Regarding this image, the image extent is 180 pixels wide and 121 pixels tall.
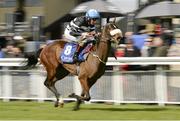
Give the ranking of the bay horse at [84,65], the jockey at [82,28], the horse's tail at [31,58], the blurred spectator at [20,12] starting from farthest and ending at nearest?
the blurred spectator at [20,12], the horse's tail at [31,58], the jockey at [82,28], the bay horse at [84,65]

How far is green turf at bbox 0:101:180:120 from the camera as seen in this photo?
1204 cm

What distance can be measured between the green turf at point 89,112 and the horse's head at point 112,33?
1.39 metres

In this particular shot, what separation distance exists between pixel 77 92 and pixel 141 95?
155cm

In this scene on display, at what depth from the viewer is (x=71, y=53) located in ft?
45.2

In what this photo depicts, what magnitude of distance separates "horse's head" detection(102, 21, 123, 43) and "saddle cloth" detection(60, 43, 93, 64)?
543mm

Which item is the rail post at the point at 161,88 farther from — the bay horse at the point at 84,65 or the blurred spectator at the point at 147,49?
the bay horse at the point at 84,65

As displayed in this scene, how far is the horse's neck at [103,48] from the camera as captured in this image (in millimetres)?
13172

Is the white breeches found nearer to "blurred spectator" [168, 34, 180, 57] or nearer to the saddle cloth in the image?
the saddle cloth

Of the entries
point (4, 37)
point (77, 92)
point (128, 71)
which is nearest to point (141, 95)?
point (128, 71)

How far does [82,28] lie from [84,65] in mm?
832

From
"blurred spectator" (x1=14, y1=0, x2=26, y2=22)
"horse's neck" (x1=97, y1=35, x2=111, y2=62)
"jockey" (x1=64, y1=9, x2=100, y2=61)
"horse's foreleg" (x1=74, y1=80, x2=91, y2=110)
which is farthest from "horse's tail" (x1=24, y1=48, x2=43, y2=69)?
"blurred spectator" (x1=14, y1=0, x2=26, y2=22)

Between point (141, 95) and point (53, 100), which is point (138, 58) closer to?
point (141, 95)

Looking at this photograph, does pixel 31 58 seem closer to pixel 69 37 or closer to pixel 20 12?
pixel 69 37

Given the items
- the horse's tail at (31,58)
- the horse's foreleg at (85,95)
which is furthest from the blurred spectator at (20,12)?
the horse's foreleg at (85,95)
